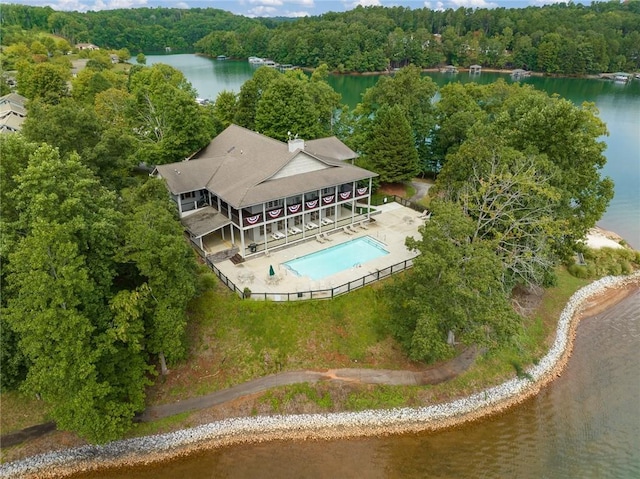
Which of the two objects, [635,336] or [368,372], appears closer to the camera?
[368,372]

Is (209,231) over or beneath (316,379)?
over

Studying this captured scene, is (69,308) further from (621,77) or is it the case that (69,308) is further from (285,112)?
(621,77)

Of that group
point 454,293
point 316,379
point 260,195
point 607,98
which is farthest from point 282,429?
point 607,98

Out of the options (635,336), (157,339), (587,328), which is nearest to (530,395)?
(587,328)

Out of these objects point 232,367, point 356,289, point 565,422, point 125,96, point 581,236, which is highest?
point 125,96

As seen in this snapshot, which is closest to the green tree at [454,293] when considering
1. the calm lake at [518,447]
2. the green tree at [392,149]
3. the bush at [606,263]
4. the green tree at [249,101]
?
the calm lake at [518,447]

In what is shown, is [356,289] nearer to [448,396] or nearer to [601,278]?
[448,396]
